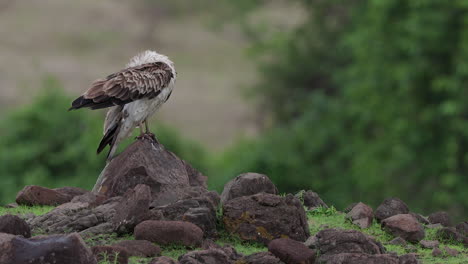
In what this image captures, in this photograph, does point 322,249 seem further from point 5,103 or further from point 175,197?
point 5,103

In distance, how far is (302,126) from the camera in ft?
112

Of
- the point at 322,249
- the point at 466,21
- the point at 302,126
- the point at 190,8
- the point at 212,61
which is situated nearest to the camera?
the point at 322,249

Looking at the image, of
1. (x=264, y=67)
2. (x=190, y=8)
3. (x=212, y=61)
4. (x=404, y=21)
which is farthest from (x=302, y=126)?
(x=190, y=8)

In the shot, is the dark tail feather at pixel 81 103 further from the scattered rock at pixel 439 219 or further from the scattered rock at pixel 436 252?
the scattered rock at pixel 439 219

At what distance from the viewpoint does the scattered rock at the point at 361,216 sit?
12.1 m

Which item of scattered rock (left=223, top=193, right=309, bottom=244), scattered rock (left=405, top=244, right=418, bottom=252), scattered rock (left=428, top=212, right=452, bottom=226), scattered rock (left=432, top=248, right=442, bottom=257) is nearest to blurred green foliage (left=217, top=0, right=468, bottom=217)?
scattered rock (left=428, top=212, right=452, bottom=226)

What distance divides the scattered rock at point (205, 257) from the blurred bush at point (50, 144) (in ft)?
58.0

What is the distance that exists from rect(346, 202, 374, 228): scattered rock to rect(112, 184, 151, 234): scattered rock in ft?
10.7

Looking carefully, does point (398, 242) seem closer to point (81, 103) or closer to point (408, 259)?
point (408, 259)

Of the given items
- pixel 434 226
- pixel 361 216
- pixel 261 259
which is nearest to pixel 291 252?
pixel 261 259

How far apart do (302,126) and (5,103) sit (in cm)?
2975

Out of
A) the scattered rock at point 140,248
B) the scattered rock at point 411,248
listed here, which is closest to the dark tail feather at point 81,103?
the scattered rock at point 140,248

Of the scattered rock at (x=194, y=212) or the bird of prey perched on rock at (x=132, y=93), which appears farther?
the bird of prey perched on rock at (x=132, y=93)

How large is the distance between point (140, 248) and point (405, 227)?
3.74 metres
